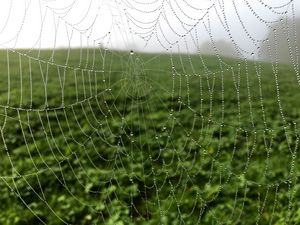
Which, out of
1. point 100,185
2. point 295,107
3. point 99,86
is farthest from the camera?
point 99,86

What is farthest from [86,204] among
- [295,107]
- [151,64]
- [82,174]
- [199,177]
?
[151,64]

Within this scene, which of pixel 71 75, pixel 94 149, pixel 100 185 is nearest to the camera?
pixel 100 185

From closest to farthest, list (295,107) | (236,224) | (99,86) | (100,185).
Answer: (236,224), (100,185), (295,107), (99,86)

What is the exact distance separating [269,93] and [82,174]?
7224 mm

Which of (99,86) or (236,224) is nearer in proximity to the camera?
(236,224)

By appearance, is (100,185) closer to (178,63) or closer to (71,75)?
(71,75)

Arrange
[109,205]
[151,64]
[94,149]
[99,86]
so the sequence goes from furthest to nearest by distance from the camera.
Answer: [151,64]
[99,86]
[94,149]
[109,205]

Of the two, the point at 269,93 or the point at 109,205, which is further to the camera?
the point at 269,93

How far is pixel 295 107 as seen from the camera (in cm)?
1172

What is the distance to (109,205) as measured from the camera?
6.73 m

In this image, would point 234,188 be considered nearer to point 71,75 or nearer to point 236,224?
point 236,224

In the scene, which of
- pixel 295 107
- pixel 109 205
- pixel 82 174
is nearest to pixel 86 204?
pixel 109 205

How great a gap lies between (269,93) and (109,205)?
25.8 ft

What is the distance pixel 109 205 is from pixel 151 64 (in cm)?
1238
